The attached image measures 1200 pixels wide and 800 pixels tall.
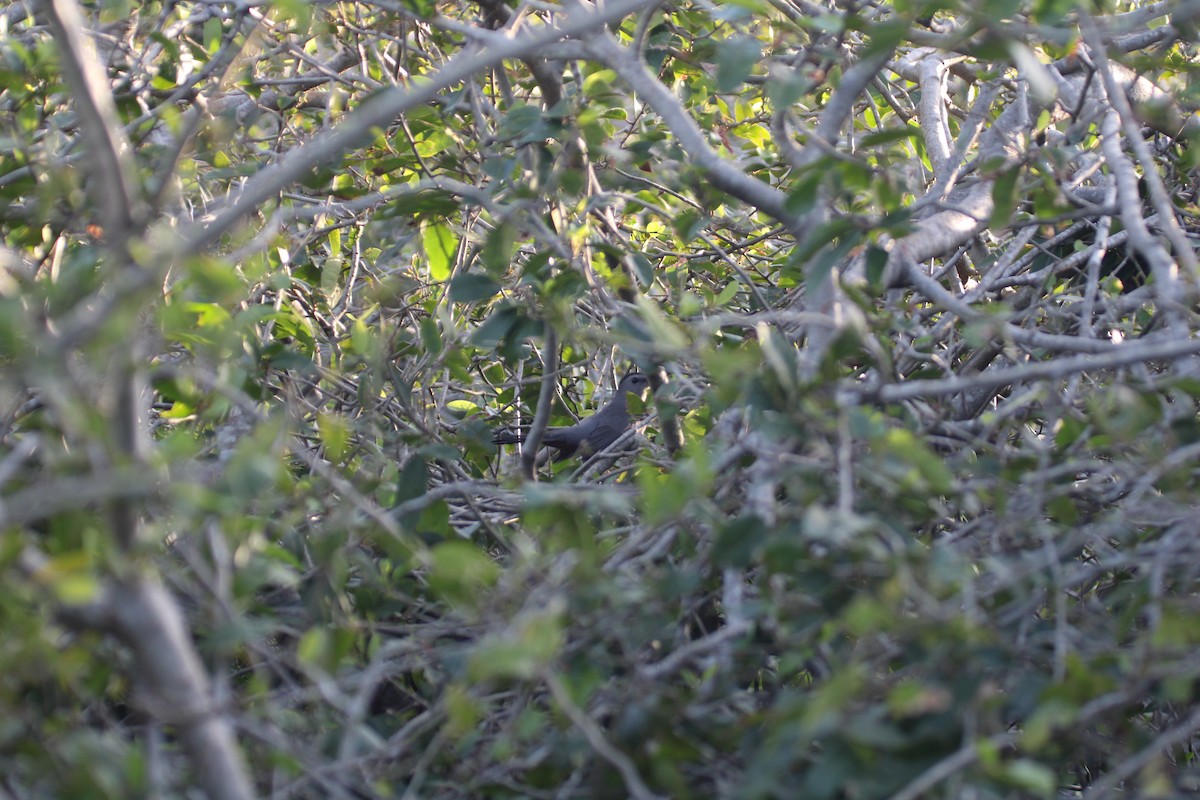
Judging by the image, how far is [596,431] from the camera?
15.4 feet

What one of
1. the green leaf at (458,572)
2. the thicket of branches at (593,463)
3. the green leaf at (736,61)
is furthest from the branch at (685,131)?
the green leaf at (458,572)

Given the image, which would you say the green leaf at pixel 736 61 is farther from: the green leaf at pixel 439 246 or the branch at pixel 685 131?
the green leaf at pixel 439 246

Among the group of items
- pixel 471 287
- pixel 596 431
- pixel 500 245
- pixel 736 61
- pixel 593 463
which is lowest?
pixel 596 431

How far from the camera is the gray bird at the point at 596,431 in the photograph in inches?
177

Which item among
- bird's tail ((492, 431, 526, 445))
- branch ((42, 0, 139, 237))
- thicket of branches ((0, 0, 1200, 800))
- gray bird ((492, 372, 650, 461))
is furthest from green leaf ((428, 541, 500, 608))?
gray bird ((492, 372, 650, 461))

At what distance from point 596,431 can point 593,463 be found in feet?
3.55

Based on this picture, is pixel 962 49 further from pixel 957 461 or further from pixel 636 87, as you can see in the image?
pixel 957 461

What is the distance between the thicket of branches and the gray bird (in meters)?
0.63

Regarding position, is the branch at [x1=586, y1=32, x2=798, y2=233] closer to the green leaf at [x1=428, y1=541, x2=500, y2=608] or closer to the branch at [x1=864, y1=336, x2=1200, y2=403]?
the branch at [x1=864, y1=336, x2=1200, y2=403]

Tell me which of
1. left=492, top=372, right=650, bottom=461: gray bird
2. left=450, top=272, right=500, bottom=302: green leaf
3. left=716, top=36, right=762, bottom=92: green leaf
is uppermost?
left=716, top=36, right=762, bottom=92: green leaf

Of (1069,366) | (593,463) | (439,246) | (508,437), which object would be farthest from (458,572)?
(508,437)

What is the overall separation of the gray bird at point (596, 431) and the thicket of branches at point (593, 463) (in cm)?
63

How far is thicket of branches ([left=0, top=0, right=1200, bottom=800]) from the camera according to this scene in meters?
1.53

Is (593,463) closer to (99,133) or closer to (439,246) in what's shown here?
(439,246)
